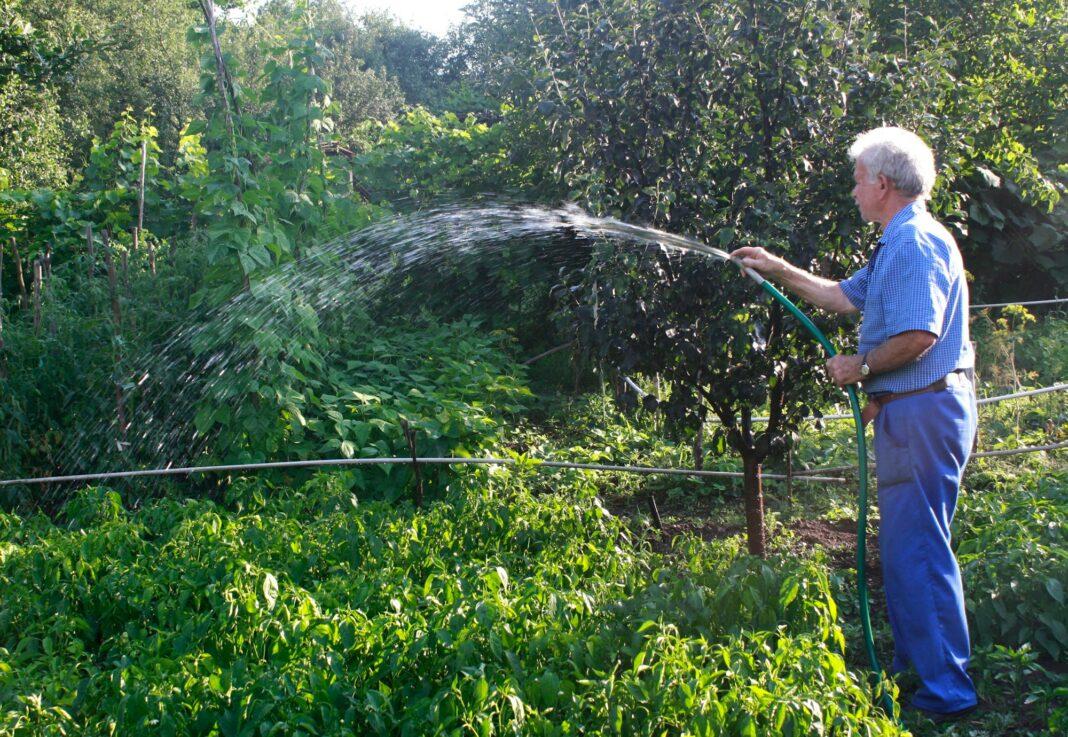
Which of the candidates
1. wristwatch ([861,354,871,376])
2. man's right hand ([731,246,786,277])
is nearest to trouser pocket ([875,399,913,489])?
wristwatch ([861,354,871,376])

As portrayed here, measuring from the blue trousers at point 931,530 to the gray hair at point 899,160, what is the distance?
24.4 inches

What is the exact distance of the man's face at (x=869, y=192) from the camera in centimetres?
308

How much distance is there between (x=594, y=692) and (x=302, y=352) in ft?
10.2

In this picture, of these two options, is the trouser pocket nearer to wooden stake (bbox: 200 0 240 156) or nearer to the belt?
the belt

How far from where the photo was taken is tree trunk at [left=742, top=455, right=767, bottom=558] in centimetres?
415

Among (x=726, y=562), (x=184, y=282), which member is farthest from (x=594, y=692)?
(x=184, y=282)

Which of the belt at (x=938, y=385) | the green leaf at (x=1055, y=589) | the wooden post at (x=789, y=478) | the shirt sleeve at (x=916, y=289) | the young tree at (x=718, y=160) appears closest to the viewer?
the shirt sleeve at (x=916, y=289)

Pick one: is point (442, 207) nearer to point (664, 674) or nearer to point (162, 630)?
point (162, 630)

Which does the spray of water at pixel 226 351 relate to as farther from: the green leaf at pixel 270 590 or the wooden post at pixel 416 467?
the green leaf at pixel 270 590

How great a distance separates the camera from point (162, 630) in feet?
10.3

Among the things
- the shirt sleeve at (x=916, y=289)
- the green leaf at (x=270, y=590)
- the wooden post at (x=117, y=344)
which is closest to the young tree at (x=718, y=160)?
the shirt sleeve at (x=916, y=289)

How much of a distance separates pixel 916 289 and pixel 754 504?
1.49 meters

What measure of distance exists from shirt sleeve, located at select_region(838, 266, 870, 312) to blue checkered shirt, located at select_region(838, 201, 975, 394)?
0.67ft

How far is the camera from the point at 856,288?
11.0 ft
